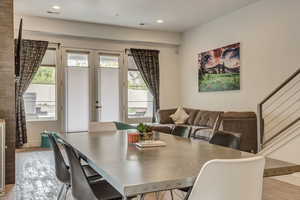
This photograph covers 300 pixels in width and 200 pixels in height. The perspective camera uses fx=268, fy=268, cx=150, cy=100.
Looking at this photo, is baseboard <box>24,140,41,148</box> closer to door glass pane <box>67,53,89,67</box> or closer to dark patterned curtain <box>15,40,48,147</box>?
dark patterned curtain <box>15,40,48,147</box>

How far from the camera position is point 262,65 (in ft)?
17.3

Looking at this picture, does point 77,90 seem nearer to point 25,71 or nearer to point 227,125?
point 25,71

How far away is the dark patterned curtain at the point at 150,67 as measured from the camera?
749 centimetres

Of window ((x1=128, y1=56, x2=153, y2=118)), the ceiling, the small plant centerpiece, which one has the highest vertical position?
the ceiling

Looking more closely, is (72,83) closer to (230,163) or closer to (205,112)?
(205,112)

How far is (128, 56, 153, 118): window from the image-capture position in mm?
7574

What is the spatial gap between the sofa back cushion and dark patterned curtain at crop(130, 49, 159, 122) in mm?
1522

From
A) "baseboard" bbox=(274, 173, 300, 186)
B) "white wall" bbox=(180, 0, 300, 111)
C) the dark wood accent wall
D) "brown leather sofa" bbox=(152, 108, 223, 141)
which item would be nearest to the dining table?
the dark wood accent wall

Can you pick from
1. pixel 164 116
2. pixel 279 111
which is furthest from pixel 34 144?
pixel 279 111

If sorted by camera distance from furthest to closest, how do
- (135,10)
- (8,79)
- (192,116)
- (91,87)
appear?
1. (91,87)
2. (192,116)
3. (135,10)
4. (8,79)

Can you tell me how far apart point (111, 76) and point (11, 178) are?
13.6 ft

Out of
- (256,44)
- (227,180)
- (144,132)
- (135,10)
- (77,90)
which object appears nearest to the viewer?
(227,180)

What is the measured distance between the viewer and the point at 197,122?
6.50 meters

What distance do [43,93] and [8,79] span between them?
3.20 metres
